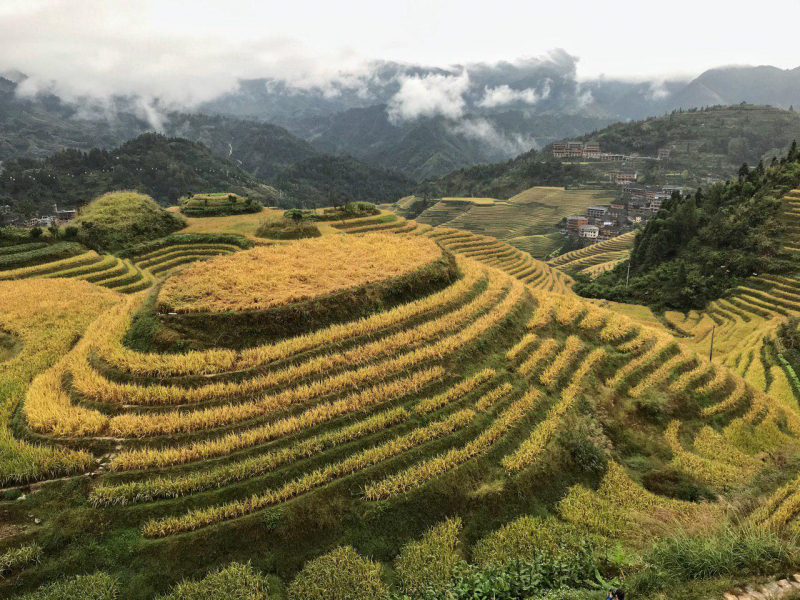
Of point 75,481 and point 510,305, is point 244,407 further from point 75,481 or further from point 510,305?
point 510,305

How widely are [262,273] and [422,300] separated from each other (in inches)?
269

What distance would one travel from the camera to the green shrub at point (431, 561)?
6.91 meters

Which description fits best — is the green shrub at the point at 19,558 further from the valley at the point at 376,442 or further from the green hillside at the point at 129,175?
the green hillside at the point at 129,175

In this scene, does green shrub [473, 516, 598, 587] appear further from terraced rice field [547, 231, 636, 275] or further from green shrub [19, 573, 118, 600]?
terraced rice field [547, 231, 636, 275]

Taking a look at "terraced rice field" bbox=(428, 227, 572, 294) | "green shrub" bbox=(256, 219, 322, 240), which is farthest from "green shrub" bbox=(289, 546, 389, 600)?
"terraced rice field" bbox=(428, 227, 572, 294)

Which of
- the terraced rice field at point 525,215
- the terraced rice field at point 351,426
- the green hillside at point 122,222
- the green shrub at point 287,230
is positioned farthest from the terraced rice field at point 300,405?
the terraced rice field at point 525,215

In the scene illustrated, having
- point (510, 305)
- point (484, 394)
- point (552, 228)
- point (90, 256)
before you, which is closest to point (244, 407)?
point (484, 394)

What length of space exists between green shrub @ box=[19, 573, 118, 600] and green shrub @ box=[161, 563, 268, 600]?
0.90 metres

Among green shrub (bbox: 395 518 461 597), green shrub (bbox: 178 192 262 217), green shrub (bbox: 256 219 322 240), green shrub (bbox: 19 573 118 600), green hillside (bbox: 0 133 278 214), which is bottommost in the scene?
green shrub (bbox: 395 518 461 597)

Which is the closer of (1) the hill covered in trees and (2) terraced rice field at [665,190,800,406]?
(2) terraced rice field at [665,190,800,406]

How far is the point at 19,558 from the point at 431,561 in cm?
711

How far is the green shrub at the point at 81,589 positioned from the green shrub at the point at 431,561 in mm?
4877

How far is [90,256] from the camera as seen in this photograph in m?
30.6

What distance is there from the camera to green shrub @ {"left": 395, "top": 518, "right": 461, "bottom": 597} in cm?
691
